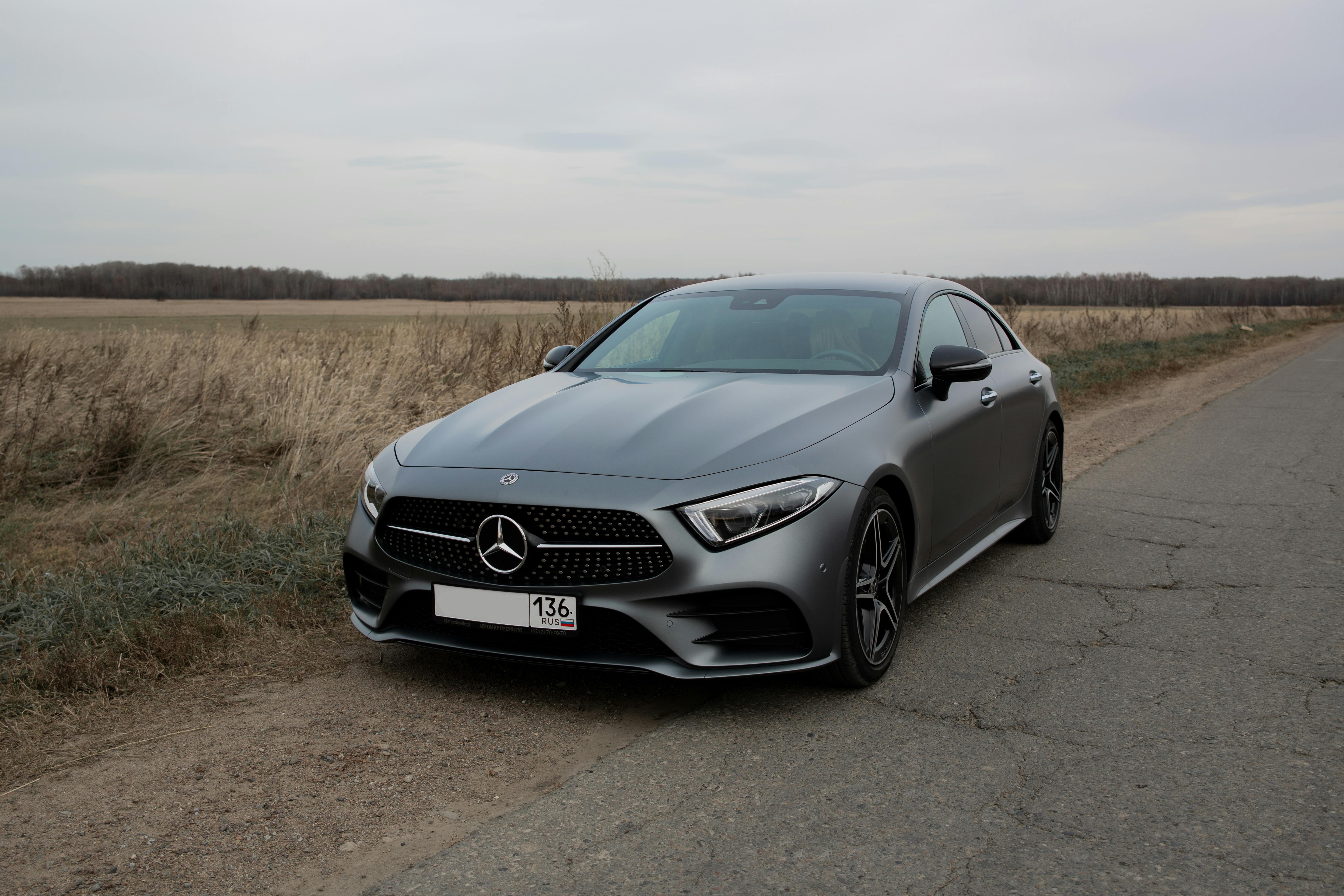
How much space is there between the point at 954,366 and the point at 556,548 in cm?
194

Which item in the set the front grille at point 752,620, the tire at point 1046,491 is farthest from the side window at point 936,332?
the front grille at point 752,620

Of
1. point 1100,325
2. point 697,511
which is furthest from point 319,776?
point 1100,325

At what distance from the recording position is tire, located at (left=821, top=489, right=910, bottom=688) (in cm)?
357

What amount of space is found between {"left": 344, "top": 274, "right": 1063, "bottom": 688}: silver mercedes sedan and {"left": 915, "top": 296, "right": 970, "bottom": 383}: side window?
32 mm

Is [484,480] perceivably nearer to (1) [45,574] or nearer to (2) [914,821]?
(2) [914,821]

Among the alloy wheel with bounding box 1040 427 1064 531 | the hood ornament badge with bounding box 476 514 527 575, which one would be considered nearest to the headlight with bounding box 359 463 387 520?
the hood ornament badge with bounding box 476 514 527 575

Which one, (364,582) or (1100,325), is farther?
(1100,325)

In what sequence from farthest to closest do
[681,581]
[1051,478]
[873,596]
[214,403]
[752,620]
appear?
[214,403] → [1051,478] → [873,596] → [752,620] → [681,581]

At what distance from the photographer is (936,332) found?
4.96 meters

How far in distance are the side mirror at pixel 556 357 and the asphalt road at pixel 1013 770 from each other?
84.8 inches

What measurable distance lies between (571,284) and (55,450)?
5.78m

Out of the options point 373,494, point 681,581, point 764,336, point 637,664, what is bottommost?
point 637,664

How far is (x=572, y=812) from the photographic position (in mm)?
2873

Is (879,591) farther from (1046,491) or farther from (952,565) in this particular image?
(1046,491)
